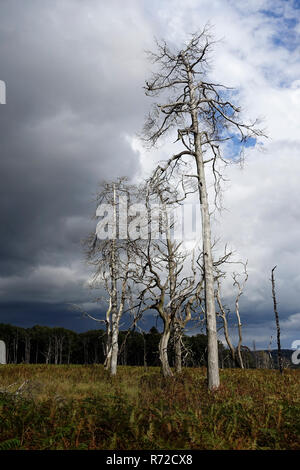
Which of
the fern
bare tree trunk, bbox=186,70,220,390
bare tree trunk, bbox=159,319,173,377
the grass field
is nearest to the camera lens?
the fern

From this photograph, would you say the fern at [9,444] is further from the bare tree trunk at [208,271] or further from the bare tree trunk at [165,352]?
the bare tree trunk at [165,352]

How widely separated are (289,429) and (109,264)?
14.7 metres

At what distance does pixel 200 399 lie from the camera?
27.2ft

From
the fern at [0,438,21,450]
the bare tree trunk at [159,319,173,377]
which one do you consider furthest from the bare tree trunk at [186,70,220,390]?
the fern at [0,438,21,450]

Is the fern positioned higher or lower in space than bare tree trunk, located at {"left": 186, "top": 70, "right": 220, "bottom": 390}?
lower

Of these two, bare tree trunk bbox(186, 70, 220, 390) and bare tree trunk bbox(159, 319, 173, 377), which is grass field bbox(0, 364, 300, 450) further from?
bare tree trunk bbox(159, 319, 173, 377)

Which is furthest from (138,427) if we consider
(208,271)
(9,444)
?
(208,271)

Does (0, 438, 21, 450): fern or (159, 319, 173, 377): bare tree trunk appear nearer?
(0, 438, 21, 450): fern

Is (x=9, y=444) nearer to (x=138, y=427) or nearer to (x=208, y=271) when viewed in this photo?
(x=138, y=427)

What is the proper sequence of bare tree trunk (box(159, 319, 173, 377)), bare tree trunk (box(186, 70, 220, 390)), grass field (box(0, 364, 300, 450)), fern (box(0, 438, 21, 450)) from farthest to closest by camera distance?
bare tree trunk (box(159, 319, 173, 377)) → bare tree trunk (box(186, 70, 220, 390)) → grass field (box(0, 364, 300, 450)) → fern (box(0, 438, 21, 450))

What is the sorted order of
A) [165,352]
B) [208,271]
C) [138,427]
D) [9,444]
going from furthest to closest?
[165,352] → [208,271] → [138,427] → [9,444]

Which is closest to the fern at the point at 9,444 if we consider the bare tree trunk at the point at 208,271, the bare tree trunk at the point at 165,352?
the bare tree trunk at the point at 208,271
